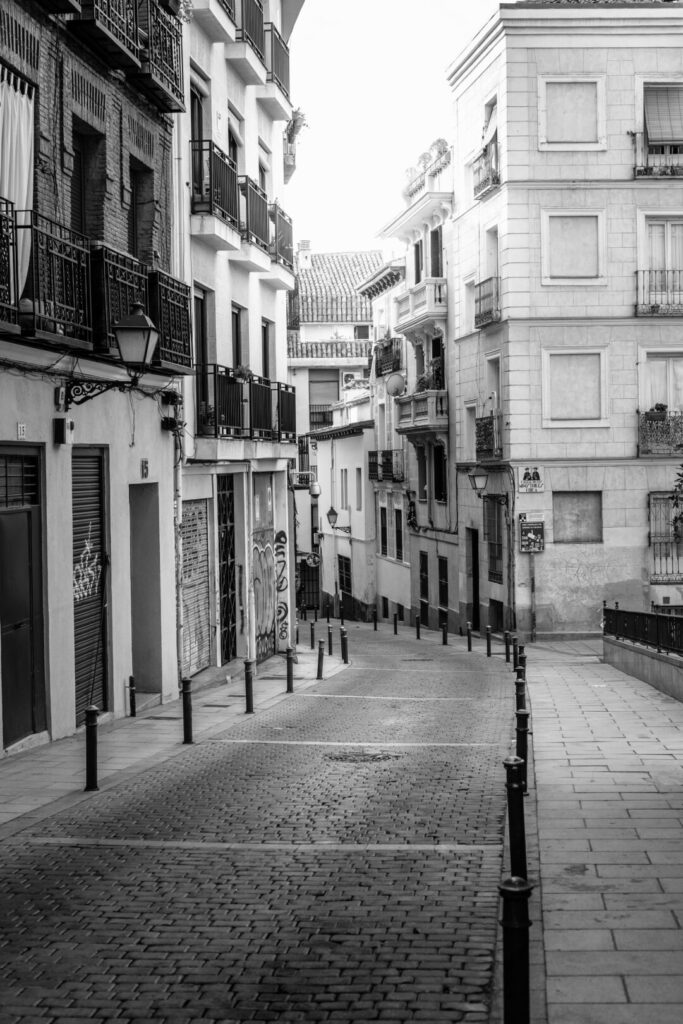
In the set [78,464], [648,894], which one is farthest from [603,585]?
[648,894]

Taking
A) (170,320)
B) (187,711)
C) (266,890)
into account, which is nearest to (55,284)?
(170,320)

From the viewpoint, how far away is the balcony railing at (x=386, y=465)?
150 ft

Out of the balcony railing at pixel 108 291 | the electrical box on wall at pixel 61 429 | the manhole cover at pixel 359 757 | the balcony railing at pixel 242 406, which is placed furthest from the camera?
the balcony railing at pixel 242 406

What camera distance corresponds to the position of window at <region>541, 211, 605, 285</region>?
102ft

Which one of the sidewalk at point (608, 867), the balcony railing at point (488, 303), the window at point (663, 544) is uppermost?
the balcony railing at point (488, 303)

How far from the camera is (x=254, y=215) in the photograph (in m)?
23.4

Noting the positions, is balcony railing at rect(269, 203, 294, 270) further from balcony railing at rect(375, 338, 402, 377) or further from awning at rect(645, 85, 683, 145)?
balcony railing at rect(375, 338, 402, 377)

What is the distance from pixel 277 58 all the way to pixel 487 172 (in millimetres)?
8133

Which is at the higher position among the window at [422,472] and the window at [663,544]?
the window at [422,472]

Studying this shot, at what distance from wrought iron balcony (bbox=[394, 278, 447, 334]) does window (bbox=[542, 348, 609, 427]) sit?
8147 millimetres

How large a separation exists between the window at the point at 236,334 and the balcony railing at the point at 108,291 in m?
8.13

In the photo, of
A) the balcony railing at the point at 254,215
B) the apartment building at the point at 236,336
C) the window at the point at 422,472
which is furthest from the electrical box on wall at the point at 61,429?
the window at the point at 422,472

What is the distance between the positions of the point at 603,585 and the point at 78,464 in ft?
63.0

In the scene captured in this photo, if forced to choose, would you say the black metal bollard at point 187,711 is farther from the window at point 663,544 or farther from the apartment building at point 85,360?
the window at point 663,544
